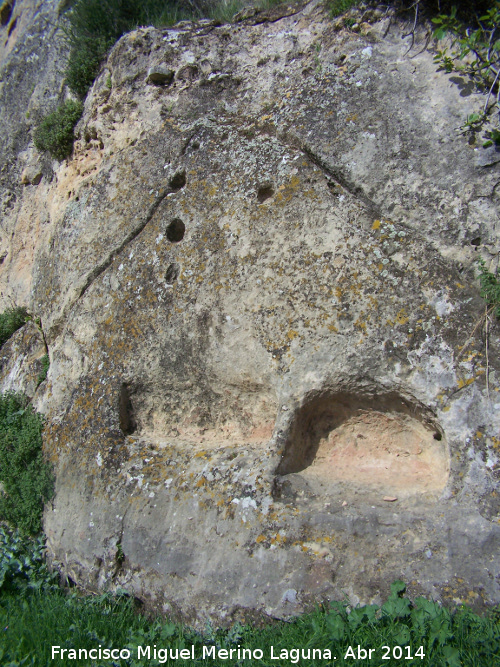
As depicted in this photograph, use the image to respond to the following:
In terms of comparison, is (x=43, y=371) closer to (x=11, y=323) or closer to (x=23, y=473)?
(x=23, y=473)

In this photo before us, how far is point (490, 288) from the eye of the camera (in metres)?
3.16

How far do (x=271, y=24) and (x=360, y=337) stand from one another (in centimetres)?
321

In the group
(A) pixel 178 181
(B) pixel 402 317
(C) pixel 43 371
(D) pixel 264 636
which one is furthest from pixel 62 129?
(D) pixel 264 636

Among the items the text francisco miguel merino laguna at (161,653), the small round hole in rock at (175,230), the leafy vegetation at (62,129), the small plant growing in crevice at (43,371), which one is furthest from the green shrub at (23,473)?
the leafy vegetation at (62,129)

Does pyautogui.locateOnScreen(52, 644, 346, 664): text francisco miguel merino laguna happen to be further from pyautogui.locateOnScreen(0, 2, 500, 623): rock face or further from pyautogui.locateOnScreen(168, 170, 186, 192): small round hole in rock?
pyautogui.locateOnScreen(168, 170, 186, 192): small round hole in rock

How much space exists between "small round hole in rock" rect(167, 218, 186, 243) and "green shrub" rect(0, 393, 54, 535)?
191cm

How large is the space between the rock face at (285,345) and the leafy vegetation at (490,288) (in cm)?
7

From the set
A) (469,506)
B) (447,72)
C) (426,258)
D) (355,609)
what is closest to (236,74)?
(447,72)

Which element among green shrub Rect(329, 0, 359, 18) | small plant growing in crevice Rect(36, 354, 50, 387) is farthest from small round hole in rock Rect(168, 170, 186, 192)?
small plant growing in crevice Rect(36, 354, 50, 387)

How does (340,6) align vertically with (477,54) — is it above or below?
above

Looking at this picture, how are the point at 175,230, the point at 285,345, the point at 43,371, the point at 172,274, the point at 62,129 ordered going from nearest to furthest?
1. the point at 285,345
2. the point at 172,274
3. the point at 175,230
4. the point at 43,371
5. the point at 62,129

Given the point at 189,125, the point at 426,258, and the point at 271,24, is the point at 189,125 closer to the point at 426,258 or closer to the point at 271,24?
the point at 271,24

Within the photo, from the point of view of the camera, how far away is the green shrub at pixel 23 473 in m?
3.98

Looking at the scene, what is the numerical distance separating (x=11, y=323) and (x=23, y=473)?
2104 millimetres
